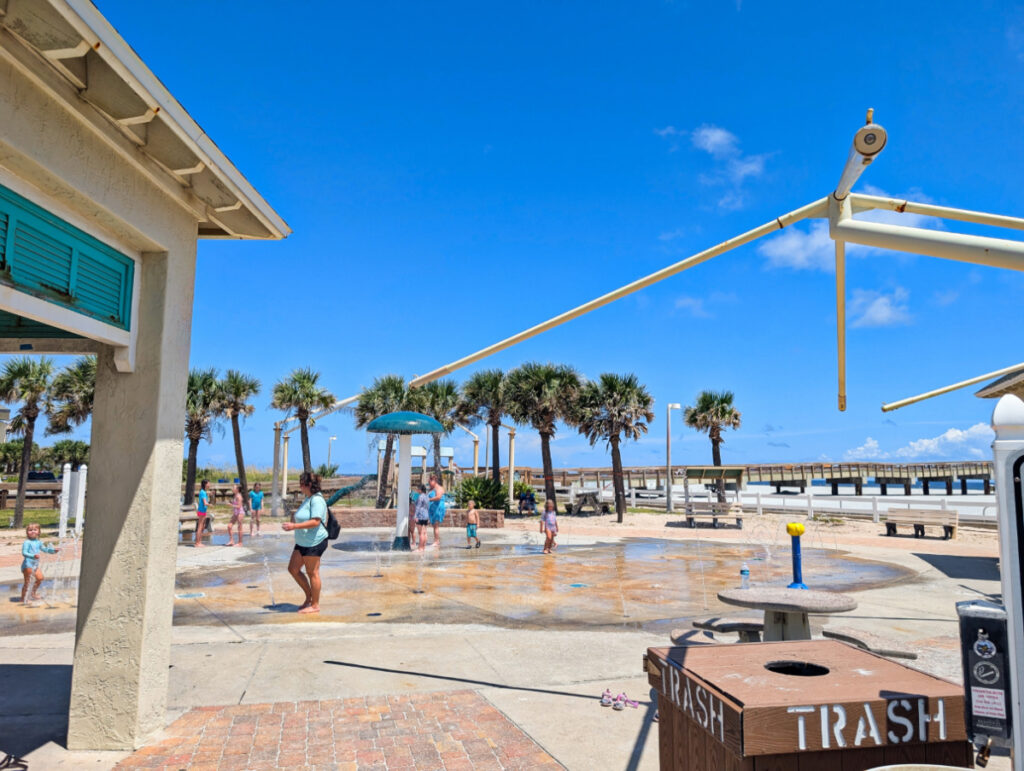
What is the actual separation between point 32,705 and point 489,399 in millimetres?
29895

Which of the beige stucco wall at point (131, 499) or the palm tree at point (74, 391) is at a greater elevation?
the palm tree at point (74, 391)

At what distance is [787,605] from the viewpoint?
17.1 feet

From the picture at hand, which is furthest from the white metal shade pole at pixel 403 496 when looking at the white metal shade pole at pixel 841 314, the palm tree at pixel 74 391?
the palm tree at pixel 74 391

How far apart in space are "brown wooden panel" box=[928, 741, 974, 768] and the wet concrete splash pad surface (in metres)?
5.73

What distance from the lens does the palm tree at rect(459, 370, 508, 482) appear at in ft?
113

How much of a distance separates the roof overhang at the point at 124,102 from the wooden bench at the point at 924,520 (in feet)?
71.8

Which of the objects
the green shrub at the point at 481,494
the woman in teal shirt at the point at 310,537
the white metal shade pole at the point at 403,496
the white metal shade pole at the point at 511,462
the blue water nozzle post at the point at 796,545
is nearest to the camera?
the blue water nozzle post at the point at 796,545

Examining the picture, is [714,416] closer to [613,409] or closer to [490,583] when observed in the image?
[613,409]

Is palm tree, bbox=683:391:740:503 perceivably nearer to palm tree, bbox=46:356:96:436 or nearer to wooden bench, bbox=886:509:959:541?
wooden bench, bbox=886:509:959:541

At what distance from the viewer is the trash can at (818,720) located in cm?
225

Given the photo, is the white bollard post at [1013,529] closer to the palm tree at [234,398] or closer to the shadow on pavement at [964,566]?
the shadow on pavement at [964,566]

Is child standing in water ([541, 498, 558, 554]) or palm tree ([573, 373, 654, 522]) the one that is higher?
palm tree ([573, 373, 654, 522])

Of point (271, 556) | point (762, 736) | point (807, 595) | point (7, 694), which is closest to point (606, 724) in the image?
point (807, 595)

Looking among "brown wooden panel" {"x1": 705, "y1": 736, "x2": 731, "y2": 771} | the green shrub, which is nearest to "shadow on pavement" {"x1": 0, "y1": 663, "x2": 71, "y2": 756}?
"brown wooden panel" {"x1": 705, "y1": 736, "x2": 731, "y2": 771}
